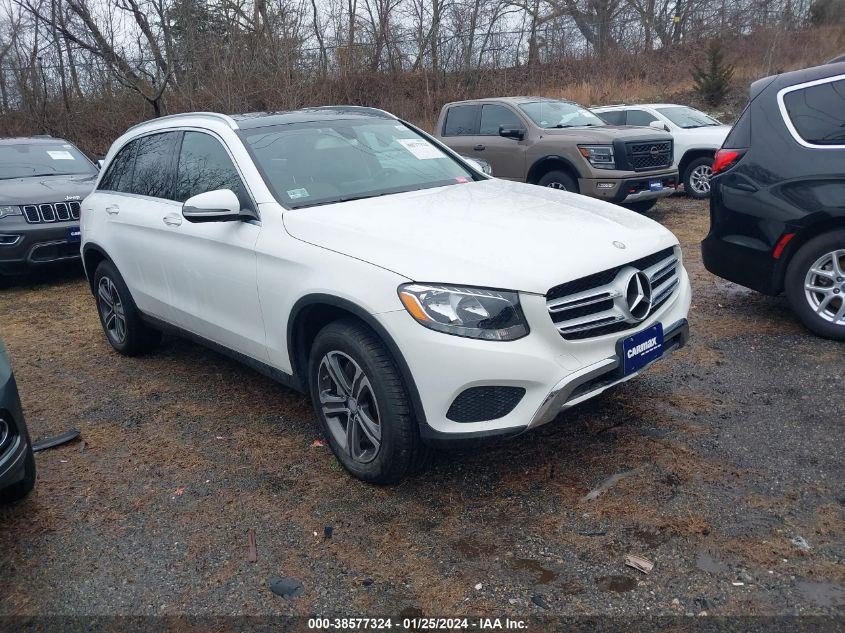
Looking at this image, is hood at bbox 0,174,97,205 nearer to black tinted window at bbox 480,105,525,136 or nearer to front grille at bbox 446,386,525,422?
black tinted window at bbox 480,105,525,136

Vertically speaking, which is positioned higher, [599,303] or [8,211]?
[8,211]

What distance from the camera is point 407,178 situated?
4.10 m

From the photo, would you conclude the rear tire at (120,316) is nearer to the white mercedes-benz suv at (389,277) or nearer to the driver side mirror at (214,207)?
the white mercedes-benz suv at (389,277)

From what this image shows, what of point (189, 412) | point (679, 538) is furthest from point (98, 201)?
point (679, 538)

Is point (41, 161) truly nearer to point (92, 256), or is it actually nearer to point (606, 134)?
point (92, 256)

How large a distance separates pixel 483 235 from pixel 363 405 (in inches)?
37.9

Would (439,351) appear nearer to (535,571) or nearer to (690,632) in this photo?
(535,571)

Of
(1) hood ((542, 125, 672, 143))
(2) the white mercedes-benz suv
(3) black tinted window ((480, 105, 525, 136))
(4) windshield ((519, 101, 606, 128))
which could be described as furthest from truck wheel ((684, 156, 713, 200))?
(2) the white mercedes-benz suv

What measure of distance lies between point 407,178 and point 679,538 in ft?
7.95

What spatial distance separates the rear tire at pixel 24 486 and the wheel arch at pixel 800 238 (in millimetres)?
4608

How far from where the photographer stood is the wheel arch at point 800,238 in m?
4.48

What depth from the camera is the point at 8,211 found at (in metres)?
7.55

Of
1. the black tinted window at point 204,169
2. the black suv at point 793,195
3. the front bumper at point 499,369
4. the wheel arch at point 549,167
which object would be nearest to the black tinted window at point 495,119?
the wheel arch at point 549,167

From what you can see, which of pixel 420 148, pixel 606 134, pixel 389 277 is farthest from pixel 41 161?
pixel 389 277
